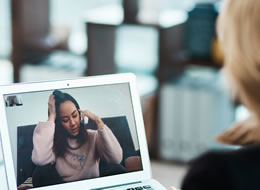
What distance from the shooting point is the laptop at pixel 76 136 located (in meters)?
1.22

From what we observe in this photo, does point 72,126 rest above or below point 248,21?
below

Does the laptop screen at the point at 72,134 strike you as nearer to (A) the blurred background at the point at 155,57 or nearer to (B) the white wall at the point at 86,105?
(B) the white wall at the point at 86,105

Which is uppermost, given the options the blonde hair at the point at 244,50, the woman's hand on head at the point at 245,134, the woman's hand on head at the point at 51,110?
the blonde hair at the point at 244,50

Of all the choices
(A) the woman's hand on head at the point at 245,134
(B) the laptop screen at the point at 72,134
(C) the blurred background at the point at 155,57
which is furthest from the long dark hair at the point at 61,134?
(C) the blurred background at the point at 155,57

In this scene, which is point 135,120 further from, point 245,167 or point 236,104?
point 236,104

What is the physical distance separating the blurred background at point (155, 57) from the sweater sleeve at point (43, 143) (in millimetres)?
1606

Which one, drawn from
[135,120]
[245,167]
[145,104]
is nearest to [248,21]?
[245,167]

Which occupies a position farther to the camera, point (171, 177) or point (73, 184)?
point (171, 177)

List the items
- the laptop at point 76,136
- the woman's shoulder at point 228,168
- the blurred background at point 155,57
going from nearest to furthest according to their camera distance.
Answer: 1. the woman's shoulder at point 228,168
2. the laptop at point 76,136
3. the blurred background at point 155,57

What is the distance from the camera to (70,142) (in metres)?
1.25

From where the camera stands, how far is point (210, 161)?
0.86 meters

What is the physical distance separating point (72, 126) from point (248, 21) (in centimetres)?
59

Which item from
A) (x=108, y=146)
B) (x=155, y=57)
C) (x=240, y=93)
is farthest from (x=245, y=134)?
(x=155, y=57)

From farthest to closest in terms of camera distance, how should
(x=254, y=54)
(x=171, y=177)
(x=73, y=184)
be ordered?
1. (x=171, y=177)
2. (x=73, y=184)
3. (x=254, y=54)
